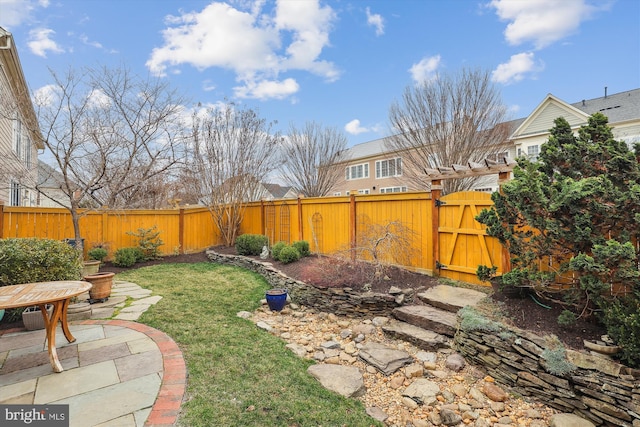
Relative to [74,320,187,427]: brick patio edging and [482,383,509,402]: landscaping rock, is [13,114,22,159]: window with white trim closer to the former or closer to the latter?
[74,320,187,427]: brick patio edging

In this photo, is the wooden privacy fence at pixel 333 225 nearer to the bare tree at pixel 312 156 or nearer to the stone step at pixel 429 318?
the stone step at pixel 429 318

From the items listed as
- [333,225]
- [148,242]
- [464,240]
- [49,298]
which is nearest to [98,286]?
[49,298]

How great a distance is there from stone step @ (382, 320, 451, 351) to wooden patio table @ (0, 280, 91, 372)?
3598 millimetres

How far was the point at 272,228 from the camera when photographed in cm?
911

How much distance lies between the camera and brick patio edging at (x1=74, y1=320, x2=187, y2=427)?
203 cm

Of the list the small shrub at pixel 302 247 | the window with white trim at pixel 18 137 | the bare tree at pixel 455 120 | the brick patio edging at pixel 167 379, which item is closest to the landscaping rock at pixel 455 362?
the brick patio edging at pixel 167 379

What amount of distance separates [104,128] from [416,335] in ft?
24.6

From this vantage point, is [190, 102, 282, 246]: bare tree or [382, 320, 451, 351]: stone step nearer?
[382, 320, 451, 351]: stone step

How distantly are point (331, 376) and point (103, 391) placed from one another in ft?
6.45

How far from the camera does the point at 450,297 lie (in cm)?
436

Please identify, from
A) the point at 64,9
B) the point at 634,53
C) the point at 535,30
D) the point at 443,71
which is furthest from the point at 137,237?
the point at 634,53

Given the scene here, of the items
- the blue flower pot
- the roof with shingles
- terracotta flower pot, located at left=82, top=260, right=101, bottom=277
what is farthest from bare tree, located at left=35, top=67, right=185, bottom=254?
the roof with shingles

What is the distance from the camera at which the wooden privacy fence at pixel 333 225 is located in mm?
4926

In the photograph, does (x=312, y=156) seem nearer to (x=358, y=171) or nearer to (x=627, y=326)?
(x=358, y=171)
